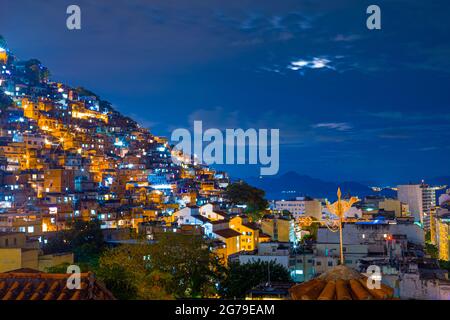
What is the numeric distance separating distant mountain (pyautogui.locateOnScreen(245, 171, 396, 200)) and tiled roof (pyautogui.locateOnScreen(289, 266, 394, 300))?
9217 centimetres

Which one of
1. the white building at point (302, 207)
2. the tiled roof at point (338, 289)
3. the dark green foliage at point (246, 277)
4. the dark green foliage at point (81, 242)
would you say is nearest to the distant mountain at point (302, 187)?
the white building at point (302, 207)

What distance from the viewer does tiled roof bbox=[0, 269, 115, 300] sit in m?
5.85

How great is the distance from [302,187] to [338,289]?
105 metres

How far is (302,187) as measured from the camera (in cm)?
10781

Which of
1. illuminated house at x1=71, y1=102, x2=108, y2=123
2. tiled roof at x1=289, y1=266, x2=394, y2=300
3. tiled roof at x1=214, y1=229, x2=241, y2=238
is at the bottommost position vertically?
tiled roof at x1=214, y1=229, x2=241, y2=238

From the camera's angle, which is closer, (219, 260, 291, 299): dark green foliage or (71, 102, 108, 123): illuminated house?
(219, 260, 291, 299): dark green foliage

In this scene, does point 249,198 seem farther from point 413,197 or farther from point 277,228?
point 413,197

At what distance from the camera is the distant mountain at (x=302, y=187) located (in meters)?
99.8

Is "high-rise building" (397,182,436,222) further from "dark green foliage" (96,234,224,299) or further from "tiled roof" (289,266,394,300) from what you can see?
"tiled roof" (289,266,394,300)

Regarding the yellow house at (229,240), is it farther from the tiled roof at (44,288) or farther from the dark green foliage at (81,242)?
the tiled roof at (44,288)

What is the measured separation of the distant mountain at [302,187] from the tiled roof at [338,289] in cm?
9217

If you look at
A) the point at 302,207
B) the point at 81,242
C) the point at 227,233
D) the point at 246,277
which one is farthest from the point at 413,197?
the point at 246,277

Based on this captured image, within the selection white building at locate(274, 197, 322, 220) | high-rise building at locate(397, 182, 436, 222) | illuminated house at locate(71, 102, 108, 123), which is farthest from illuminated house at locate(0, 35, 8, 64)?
high-rise building at locate(397, 182, 436, 222)
